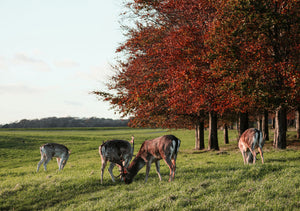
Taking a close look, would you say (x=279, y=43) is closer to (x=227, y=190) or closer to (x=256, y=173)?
(x=256, y=173)

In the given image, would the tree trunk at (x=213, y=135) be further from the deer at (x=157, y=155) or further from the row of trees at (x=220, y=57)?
the deer at (x=157, y=155)

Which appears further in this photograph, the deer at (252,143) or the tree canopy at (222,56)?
the tree canopy at (222,56)

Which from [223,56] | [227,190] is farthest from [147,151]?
[223,56]

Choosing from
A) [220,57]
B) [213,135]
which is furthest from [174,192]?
[213,135]

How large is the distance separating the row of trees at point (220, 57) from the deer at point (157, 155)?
715cm

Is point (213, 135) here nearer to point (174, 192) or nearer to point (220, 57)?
point (220, 57)

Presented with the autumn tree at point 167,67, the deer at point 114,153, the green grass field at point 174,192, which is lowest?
the green grass field at point 174,192

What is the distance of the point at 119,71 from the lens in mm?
28109

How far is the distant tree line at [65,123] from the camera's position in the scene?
8784cm

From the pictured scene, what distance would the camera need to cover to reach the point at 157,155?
37.4ft

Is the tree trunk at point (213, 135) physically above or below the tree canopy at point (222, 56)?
below

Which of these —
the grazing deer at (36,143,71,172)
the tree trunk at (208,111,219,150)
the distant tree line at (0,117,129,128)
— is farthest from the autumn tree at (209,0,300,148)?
the distant tree line at (0,117,129,128)

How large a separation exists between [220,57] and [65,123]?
3442 inches

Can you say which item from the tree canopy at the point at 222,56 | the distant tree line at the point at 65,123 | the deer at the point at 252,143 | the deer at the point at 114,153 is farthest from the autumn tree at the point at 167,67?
the distant tree line at the point at 65,123
